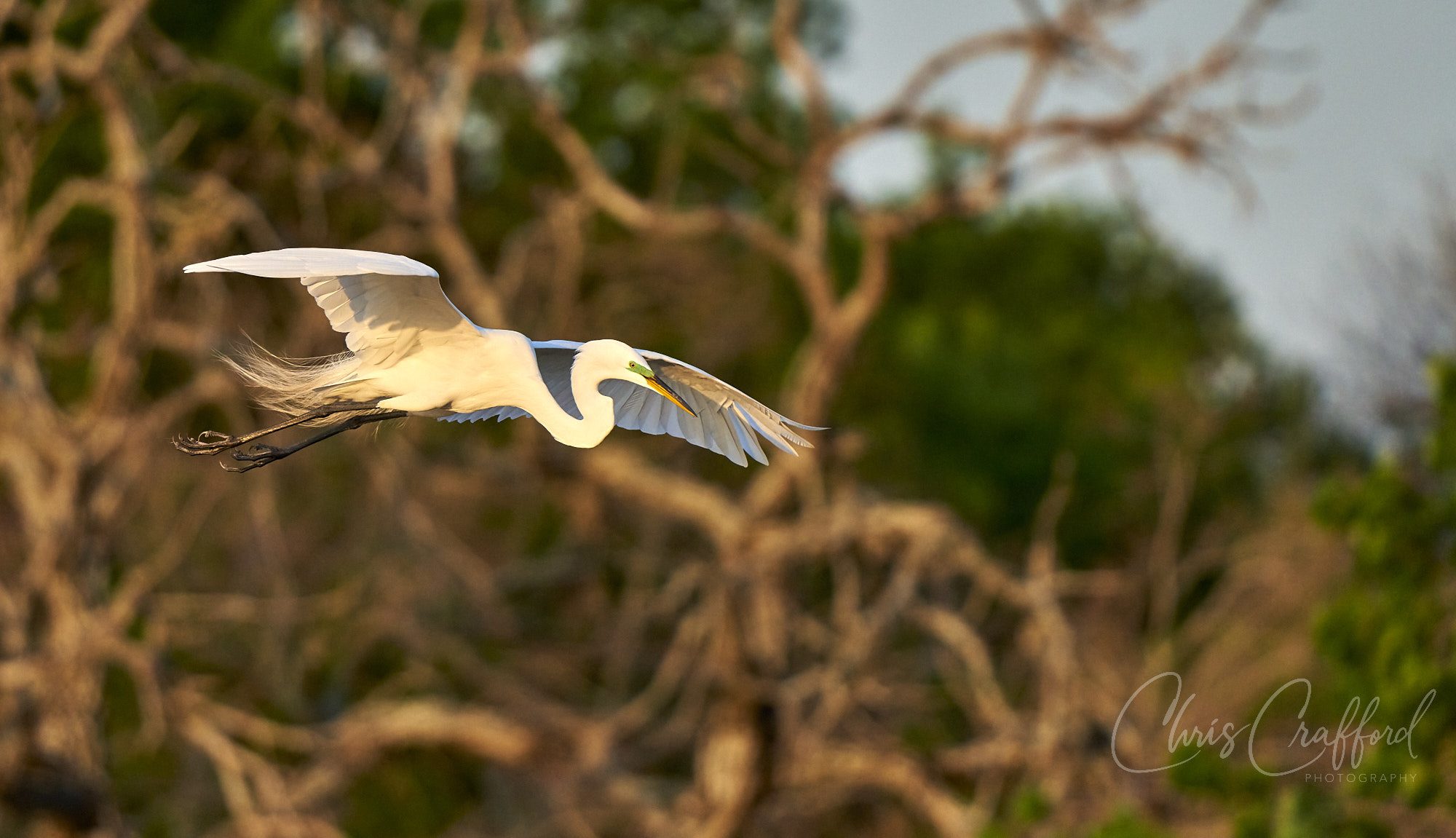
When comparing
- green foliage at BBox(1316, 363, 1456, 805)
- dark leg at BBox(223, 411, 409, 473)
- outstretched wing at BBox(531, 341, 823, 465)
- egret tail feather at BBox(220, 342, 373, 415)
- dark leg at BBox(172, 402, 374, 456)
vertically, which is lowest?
green foliage at BBox(1316, 363, 1456, 805)

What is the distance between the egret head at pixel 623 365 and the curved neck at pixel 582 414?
28 mm

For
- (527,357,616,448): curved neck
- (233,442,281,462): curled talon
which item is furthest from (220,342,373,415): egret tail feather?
(527,357,616,448): curved neck

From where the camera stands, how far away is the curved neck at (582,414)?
13.9 ft

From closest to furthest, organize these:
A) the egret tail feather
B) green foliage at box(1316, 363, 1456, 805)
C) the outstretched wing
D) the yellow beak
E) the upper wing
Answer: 1. the upper wing
2. the yellow beak
3. the egret tail feather
4. the outstretched wing
5. green foliage at box(1316, 363, 1456, 805)

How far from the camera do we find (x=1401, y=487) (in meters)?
8.09

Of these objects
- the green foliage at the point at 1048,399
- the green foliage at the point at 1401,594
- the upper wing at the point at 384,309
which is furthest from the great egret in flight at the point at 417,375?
the green foliage at the point at 1048,399

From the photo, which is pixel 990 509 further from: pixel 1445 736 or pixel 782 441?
pixel 782 441

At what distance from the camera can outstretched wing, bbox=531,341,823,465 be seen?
446cm

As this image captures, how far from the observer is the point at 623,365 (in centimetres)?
427

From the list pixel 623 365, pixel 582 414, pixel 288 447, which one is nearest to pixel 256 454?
pixel 288 447

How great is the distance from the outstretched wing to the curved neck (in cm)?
13

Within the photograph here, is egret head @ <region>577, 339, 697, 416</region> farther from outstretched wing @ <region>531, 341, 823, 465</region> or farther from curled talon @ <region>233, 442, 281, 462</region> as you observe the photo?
curled talon @ <region>233, 442, 281, 462</region>

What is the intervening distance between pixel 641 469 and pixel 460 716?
1.75 meters

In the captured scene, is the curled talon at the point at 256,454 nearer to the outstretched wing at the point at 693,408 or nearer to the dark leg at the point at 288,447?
the dark leg at the point at 288,447
